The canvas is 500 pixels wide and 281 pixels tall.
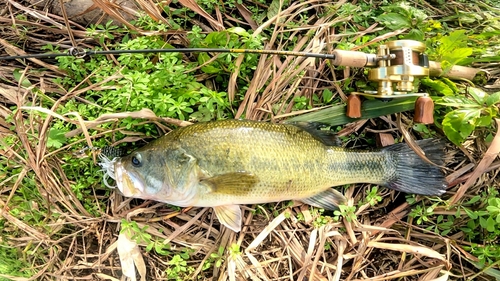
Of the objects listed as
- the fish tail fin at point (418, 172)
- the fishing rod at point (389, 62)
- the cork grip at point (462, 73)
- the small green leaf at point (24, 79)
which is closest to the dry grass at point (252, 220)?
the small green leaf at point (24, 79)

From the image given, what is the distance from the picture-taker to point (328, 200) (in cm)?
278

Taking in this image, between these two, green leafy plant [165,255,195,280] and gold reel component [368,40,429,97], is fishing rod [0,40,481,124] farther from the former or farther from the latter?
green leafy plant [165,255,195,280]

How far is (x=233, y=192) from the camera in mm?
2539

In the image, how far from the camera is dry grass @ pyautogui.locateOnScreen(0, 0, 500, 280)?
274cm

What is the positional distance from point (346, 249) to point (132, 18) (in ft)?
8.15

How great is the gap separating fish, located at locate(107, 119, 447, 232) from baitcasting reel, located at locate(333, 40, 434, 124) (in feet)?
1.26

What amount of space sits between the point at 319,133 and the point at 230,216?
0.89 metres

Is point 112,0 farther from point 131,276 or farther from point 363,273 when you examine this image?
point 363,273

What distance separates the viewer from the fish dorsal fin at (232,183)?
2.49m

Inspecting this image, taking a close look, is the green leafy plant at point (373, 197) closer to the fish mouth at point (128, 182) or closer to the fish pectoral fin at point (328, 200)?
the fish pectoral fin at point (328, 200)

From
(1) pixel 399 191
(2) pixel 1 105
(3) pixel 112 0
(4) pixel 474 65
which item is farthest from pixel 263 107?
(2) pixel 1 105

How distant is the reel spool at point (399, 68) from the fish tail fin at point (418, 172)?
0.32m

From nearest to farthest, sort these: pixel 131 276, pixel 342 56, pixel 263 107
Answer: pixel 342 56 < pixel 131 276 < pixel 263 107

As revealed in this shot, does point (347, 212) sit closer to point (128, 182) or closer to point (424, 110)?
point (424, 110)
